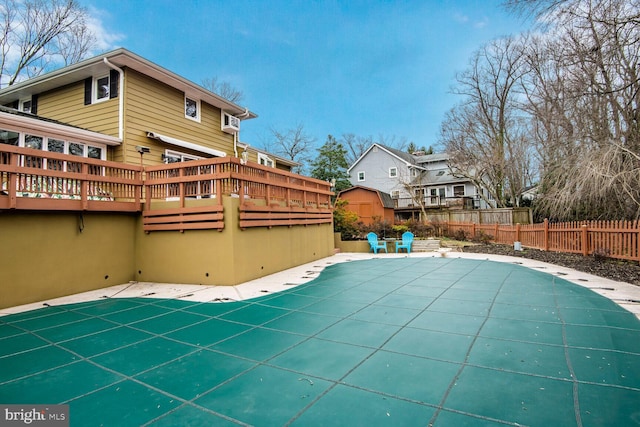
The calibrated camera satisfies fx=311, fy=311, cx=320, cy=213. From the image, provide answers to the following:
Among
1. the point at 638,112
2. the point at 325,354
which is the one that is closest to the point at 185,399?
the point at 325,354

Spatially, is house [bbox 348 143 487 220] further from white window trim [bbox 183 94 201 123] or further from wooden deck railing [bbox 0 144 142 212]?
wooden deck railing [bbox 0 144 142 212]

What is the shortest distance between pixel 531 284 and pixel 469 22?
23.3ft

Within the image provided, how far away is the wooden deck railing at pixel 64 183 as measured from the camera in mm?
4820

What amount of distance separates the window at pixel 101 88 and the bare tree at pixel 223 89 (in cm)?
1467

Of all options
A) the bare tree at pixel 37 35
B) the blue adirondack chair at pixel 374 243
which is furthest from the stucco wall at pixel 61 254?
the bare tree at pixel 37 35

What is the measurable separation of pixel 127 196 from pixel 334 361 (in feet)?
19.8

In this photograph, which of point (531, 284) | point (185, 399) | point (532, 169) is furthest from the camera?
point (532, 169)

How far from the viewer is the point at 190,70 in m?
24.8

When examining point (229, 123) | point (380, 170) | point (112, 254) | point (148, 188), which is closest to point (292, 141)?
point (380, 170)

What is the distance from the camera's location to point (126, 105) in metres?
8.24

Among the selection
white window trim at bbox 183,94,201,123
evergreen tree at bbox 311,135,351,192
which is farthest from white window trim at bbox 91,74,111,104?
evergreen tree at bbox 311,135,351,192

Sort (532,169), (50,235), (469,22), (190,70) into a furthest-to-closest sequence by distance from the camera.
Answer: (190,70) → (532,169) → (469,22) → (50,235)

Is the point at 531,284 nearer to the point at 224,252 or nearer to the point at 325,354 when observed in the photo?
the point at 325,354

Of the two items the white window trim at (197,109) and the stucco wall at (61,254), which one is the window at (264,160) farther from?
the stucco wall at (61,254)
